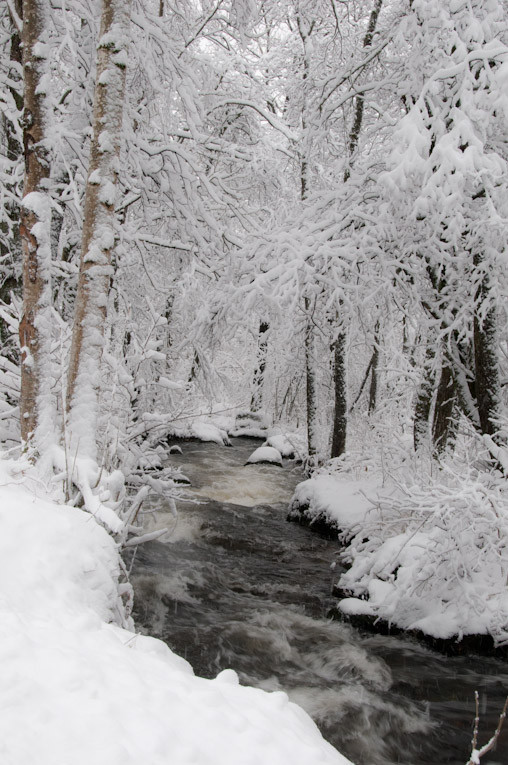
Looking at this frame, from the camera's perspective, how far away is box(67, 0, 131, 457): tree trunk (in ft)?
15.5

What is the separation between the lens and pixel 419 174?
17.9ft

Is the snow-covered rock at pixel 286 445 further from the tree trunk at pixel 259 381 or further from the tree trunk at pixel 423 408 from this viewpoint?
the tree trunk at pixel 423 408

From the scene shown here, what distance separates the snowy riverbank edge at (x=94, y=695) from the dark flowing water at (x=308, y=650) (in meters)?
2.28

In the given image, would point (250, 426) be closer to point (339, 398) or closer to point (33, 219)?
point (339, 398)

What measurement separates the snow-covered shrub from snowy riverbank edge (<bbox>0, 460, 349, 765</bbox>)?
3177mm

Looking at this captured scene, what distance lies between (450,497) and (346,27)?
11.5 m

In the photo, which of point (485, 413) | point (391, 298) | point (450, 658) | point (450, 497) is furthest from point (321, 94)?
point (450, 658)

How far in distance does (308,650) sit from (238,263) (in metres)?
4.66

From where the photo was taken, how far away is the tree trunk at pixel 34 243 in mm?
4676

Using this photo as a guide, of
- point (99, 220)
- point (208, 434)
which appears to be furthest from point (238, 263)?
point (208, 434)

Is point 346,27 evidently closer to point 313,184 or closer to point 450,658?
point 313,184

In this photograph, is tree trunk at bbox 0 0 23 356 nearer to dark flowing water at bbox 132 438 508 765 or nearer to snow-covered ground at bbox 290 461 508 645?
dark flowing water at bbox 132 438 508 765

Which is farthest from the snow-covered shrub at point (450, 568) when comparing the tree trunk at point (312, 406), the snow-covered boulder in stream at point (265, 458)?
the snow-covered boulder in stream at point (265, 458)

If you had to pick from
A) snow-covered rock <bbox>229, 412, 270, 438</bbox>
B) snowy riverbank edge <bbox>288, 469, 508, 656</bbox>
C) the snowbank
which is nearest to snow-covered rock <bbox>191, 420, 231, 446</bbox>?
snow-covered rock <bbox>229, 412, 270, 438</bbox>
